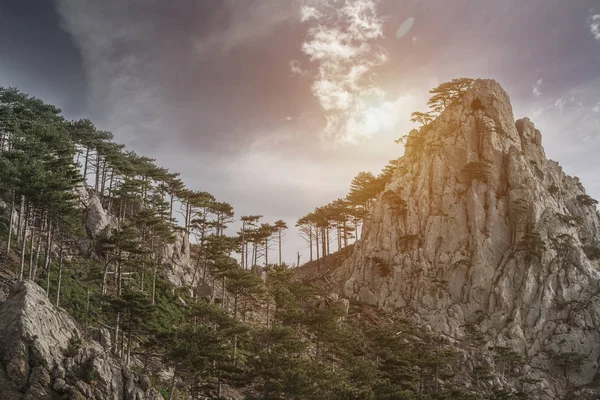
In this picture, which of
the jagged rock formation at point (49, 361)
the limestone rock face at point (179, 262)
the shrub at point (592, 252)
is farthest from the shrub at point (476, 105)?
the jagged rock formation at point (49, 361)

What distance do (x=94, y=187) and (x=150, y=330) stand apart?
1852 inches

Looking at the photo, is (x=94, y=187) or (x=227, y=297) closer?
(x=227, y=297)

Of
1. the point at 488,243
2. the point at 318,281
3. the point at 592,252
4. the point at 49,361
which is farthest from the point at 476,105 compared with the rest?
the point at 49,361

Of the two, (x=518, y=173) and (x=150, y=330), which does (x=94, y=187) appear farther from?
(x=518, y=173)

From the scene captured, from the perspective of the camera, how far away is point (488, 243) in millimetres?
70750

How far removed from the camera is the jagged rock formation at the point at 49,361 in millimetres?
25297

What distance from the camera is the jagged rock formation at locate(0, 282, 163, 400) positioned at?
25297 millimetres

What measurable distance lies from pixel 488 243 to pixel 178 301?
5198 cm

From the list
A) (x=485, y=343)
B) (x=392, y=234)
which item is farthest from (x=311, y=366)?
(x=392, y=234)

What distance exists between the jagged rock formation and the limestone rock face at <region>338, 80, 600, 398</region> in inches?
1877

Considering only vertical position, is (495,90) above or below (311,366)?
above

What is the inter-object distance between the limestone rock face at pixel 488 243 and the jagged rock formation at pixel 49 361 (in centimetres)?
4768

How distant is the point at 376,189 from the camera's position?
293 ft

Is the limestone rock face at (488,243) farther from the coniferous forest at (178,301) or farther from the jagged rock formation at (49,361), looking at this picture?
the jagged rock formation at (49,361)
